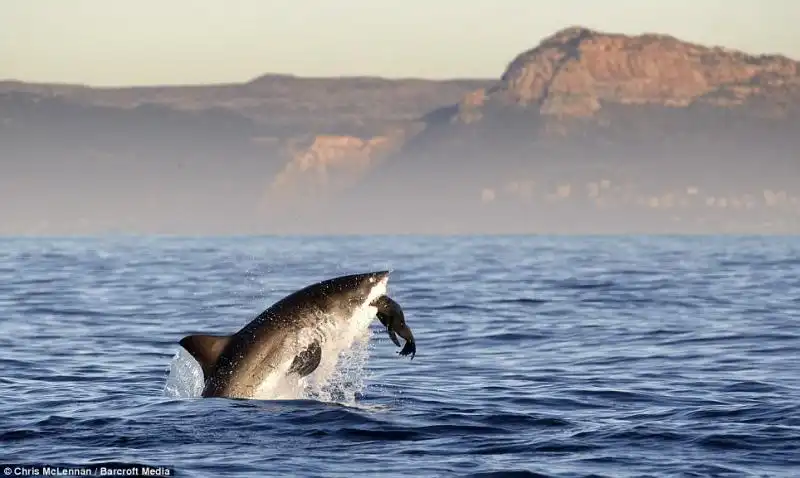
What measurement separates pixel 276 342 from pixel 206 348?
0.97 meters

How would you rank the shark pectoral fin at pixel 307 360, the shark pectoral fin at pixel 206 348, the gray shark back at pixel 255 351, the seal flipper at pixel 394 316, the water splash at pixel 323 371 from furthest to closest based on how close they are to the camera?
the seal flipper at pixel 394 316 < the water splash at pixel 323 371 < the shark pectoral fin at pixel 307 360 < the gray shark back at pixel 255 351 < the shark pectoral fin at pixel 206 348

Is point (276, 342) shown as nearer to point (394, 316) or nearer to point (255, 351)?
point (255, 351)

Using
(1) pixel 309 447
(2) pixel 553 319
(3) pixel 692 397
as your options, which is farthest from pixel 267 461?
(2) pixel 553 319

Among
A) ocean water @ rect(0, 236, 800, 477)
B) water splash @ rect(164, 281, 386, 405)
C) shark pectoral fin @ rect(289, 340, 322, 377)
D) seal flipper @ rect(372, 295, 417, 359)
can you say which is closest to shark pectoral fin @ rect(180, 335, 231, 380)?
ocean water @ rect(0, 236, 800, 477)

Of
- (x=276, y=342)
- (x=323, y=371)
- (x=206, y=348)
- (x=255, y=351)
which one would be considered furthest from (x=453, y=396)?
(x=206, y=348)

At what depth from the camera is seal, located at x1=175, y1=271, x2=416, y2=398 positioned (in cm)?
1712

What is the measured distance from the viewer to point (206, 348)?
16.9 meters

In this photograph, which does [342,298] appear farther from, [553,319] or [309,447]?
[553,319]

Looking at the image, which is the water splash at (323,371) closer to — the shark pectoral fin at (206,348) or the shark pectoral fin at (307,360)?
the shark pectoral fin at (307,360)

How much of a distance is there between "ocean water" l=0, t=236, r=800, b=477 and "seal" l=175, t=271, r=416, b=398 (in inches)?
14.8

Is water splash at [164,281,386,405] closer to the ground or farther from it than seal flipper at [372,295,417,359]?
closer to the ground

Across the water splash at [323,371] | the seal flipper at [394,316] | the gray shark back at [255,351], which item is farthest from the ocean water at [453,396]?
the seal flipper at [394,316]

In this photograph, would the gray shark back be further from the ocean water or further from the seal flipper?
the seal flipper

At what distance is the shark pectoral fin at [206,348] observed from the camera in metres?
16.8
